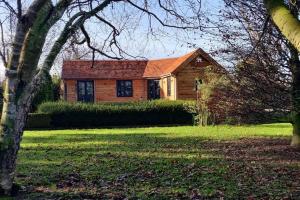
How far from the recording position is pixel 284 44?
43.1ft

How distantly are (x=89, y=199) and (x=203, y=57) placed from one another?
32.6 metres

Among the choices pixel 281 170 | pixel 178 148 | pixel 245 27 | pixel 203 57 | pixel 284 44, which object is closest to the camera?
pixel 281 170

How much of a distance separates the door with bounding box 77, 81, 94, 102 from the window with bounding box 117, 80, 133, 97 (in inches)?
112

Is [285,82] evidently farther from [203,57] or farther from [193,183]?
[203,57]

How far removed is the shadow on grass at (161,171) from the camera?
7762mm

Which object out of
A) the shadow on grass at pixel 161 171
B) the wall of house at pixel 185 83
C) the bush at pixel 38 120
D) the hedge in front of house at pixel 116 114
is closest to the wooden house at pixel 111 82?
the wall of house at pixel 185 83

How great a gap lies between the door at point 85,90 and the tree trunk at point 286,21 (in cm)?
4412

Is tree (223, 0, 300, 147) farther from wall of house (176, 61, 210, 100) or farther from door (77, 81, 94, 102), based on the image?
door (77, 81, 94, 102)

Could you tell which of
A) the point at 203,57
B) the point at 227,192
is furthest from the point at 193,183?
the point at 203,57

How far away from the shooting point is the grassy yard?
770cm

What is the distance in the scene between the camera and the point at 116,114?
3228 cm

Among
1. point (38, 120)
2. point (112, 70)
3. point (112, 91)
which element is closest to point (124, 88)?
point (112, 91)

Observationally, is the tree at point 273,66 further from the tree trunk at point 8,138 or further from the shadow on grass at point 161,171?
the tree trunk at point 8,138

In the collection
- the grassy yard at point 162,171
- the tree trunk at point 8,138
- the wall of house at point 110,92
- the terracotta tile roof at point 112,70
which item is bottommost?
the grassy yard at point 162,171
